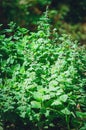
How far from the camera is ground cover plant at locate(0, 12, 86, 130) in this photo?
280cm

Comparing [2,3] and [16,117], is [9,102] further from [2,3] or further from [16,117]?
[2,3]

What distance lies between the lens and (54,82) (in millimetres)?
2855

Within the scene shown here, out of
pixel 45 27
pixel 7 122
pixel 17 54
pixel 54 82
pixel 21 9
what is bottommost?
pixel 7 122

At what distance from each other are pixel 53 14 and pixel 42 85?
291 centimetres

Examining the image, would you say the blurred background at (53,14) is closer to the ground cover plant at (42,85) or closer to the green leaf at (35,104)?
the ground cover plant at (42,85)

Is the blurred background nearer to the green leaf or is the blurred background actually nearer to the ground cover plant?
the ground cover plant

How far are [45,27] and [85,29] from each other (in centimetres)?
397

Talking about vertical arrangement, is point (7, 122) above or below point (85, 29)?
below

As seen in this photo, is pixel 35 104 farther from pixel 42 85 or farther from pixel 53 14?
pixel 53 14

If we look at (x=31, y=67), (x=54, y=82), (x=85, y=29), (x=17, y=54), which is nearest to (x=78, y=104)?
(x=54, y=82)

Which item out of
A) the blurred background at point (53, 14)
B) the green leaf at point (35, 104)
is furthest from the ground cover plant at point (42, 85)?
the blurred background at point (53, 14)

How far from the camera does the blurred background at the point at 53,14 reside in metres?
5.61

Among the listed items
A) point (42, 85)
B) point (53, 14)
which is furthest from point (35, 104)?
point (53, 14)

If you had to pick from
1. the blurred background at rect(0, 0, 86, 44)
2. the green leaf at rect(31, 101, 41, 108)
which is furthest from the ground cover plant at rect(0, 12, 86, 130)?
the blurred background at rect(0, 0, 86, 44)
